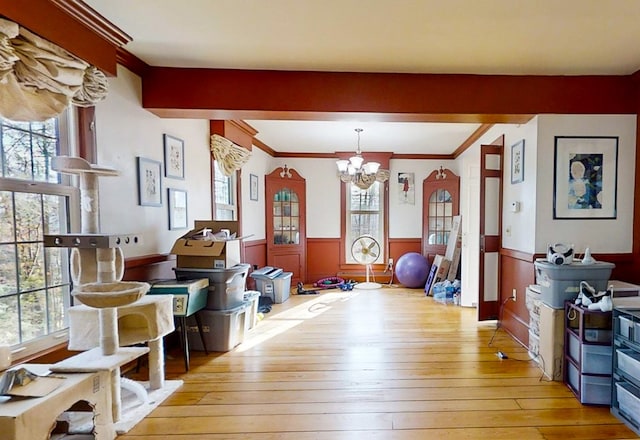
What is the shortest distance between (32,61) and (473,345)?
12.3 ft

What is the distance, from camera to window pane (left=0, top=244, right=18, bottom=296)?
1.76m

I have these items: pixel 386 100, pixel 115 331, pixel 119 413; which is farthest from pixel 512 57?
pixel 119 413

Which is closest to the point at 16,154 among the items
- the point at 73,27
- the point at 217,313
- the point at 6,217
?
the point at 6,217

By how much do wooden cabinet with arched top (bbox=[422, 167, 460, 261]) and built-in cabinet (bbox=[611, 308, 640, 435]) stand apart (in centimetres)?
377

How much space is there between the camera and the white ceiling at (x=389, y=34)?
74.2 inches

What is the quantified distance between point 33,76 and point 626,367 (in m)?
3.60

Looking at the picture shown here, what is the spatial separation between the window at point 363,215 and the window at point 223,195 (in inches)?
93.6

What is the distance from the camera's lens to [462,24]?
2.04 m

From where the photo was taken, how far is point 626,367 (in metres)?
1.98

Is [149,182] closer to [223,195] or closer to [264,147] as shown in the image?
[223,195]

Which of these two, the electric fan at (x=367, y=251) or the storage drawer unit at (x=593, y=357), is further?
the electric fan at (x=367, y=251)

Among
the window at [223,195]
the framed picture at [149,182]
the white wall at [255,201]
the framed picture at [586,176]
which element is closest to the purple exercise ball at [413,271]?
the white wall at [255,201]

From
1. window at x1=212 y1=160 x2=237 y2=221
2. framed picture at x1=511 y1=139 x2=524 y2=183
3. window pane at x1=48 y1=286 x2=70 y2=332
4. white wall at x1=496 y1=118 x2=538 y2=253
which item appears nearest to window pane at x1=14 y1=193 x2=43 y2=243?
window pane at x1=48 y1=286 x2=70 y2=332

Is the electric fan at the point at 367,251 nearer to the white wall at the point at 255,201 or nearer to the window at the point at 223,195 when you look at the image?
the white wall at the point at 255,201
